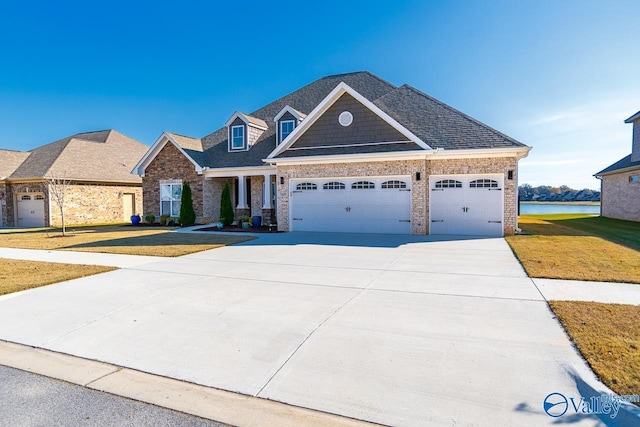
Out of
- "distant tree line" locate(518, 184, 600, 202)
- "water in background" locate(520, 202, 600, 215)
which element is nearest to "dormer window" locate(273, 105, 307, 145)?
"water in background" locate(520, 202, 600, 215)

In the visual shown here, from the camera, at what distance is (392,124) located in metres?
14.8

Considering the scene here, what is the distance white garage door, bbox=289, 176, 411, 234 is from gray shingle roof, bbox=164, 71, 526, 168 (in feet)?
4.56

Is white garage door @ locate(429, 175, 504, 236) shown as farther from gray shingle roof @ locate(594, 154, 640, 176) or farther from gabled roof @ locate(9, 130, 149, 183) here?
gabled roof @ locate(9, 130, 149, 183)

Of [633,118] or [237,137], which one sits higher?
[633,118]

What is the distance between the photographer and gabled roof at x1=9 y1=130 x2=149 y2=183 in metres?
23.0

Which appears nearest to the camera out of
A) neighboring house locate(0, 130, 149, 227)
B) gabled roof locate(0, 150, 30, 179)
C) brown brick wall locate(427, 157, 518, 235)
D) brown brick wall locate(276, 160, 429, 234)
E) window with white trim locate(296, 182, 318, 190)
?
brown brick wall locate(427, 157, 518, 235)

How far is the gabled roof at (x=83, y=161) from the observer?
2295 centimetres

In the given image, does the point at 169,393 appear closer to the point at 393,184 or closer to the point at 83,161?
the point at 393,184

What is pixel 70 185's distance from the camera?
74.8 ft

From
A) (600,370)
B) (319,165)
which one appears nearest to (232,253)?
(319,165)

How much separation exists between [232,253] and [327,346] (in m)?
7.19

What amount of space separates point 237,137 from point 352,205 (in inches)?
365
